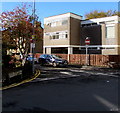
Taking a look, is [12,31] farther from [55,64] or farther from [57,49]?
[57,49]

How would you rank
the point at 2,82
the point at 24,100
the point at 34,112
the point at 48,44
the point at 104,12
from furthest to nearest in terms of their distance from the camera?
the point at 104,12 → the point at 48,44 → the point at 2,82 → the point at 24,100 → the point at 34,112

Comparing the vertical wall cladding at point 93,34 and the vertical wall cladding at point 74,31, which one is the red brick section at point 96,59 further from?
the vertical wall cladding at point 93,34

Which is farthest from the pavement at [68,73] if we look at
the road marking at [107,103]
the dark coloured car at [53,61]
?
the road marking at [107,103]

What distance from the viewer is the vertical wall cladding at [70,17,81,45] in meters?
27.2

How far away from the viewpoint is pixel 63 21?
91.4 ft

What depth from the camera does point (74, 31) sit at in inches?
1094

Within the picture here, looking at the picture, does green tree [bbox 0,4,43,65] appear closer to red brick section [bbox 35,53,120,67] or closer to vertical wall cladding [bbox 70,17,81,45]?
red brick section [bbox 35,53,120,67]

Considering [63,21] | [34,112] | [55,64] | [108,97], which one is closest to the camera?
[34,112]

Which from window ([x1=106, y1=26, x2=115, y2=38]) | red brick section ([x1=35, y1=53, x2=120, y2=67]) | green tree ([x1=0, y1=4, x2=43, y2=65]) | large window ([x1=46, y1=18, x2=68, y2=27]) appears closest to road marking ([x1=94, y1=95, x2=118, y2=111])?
green tree ([x1=0, y1=4, x2=43, y2=65])

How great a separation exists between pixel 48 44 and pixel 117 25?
530 inches

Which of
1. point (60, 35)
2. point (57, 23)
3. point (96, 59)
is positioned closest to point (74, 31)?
point (60, 35)

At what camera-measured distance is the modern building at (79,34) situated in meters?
25.2

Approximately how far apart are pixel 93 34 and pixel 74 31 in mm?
3611

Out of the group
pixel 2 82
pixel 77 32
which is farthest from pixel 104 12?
pixel 2 82
